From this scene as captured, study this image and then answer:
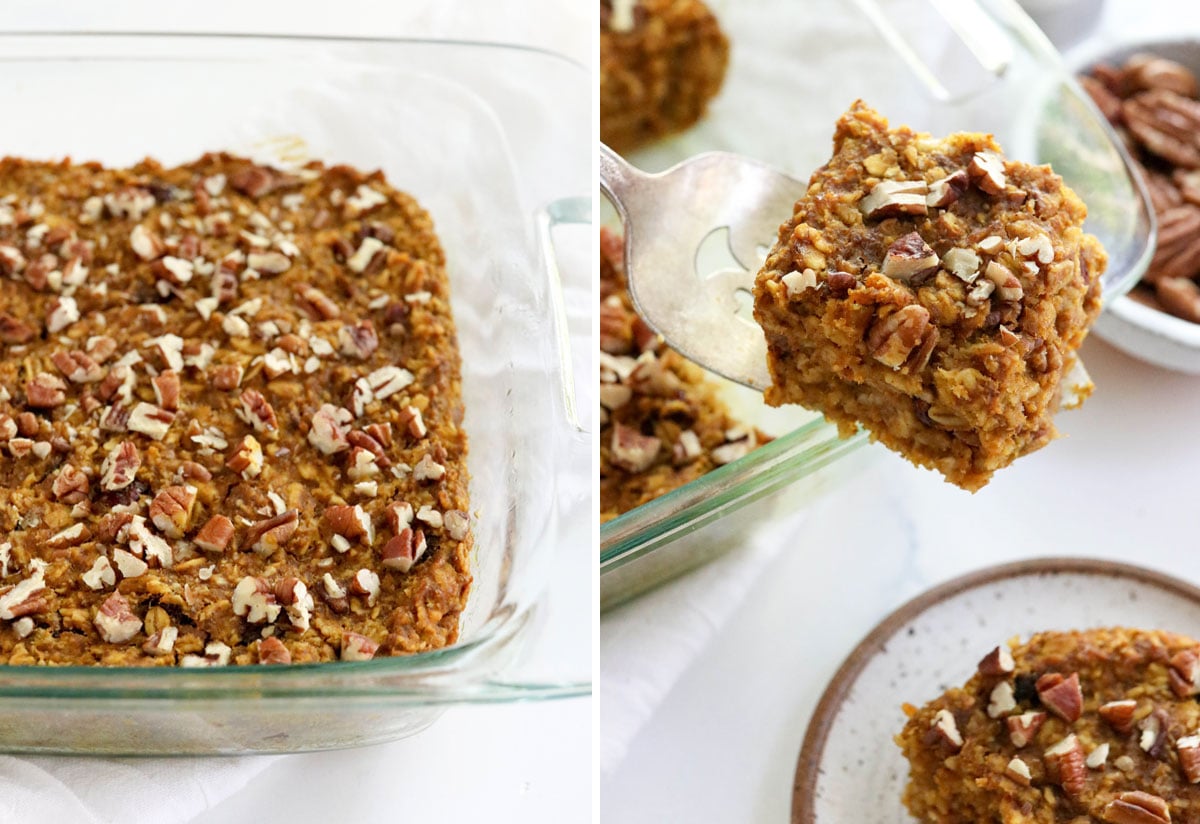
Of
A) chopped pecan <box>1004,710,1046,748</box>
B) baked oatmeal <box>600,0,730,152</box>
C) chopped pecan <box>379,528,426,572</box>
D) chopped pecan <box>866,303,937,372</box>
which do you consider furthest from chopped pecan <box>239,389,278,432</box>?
chopped pecan <box>1004,710,1046,748</box>

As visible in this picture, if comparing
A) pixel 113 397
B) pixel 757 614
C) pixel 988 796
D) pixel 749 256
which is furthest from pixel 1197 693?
pixel 113 397

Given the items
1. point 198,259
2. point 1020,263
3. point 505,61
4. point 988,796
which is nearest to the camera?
point 1020,263

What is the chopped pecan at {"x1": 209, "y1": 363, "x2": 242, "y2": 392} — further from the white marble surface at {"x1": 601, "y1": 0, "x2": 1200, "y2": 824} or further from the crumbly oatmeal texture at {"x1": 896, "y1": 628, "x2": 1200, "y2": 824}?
the crumbly oatmeal texture at {"x1": 896, "y1": 628, "x2": 1200, "y2": 824}

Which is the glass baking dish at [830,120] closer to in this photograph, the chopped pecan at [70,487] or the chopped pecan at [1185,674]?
the chopped pecan at [1185,674]

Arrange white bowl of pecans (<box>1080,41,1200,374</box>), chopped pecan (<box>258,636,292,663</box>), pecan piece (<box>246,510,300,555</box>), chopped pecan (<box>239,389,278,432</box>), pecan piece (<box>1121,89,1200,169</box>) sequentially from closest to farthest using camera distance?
1. chopped pecan (<box>258,636,292,663</box>)
2. pecan piece (<box>246,510,300,555</box>)
3. chopped pecan (<box>239,389,278,432</box>)
4. white bowl of pecans (<box>1080,41,1200,374</box>)
5. pecan piece (<box>1121,89,1200,169</box>)

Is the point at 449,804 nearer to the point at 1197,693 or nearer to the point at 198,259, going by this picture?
the point at 198,259

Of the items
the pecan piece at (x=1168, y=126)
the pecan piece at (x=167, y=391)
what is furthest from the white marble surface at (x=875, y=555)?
the pecan piece at (x=167, y=391)
